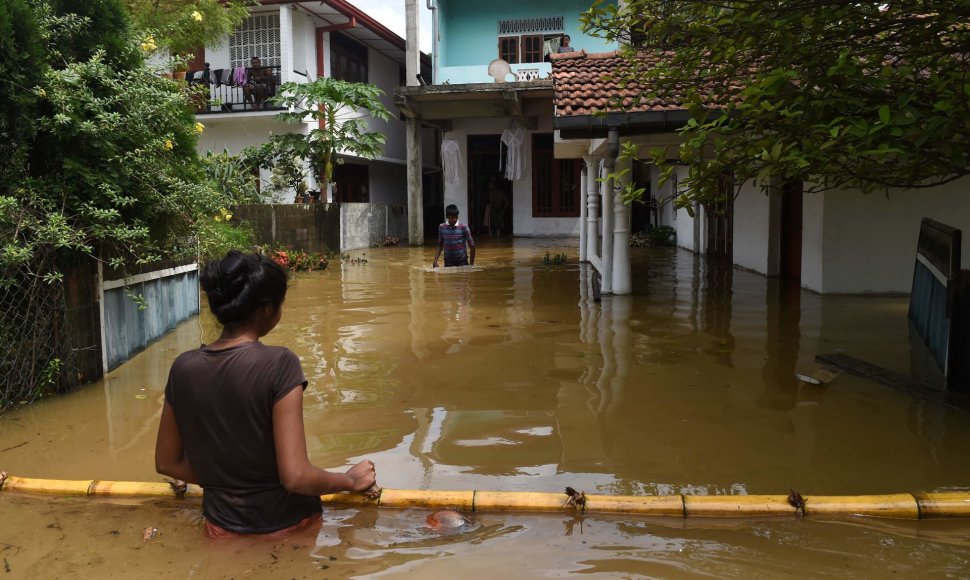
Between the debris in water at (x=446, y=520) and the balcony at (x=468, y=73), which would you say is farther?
the balcony at (x=468, y=73)

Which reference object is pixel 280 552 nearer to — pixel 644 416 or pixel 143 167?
pixel 644 416

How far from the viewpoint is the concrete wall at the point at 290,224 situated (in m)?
16.8

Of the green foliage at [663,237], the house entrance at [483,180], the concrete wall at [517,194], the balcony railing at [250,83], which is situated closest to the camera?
the balcony railing at [250,83]

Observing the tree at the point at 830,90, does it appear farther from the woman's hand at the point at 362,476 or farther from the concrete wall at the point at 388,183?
the concrete wall at the point at 388,183

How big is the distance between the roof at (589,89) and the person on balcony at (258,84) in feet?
36.9

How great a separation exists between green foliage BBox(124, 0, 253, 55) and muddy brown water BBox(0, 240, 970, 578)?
196 inches

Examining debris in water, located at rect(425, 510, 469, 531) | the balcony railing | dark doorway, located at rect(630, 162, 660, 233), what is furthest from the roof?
the balcony railing

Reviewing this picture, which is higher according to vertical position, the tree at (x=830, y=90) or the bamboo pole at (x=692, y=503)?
the tree at (x=830, y=90)

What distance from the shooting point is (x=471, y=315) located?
9469 millimetres

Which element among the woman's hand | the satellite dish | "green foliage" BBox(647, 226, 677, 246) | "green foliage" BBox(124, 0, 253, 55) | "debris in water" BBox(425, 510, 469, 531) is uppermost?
the satellite dish

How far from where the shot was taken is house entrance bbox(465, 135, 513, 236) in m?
24.6

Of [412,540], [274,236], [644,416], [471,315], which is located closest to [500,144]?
[274,236]

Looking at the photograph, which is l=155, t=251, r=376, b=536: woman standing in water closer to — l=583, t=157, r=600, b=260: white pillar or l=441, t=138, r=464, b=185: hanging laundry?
l=583, t=157, r=600, b=260: white pillar

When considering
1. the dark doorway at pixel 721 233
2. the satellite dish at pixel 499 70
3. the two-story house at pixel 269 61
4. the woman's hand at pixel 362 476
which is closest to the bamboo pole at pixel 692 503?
the woman's hand at pixel 362 476
